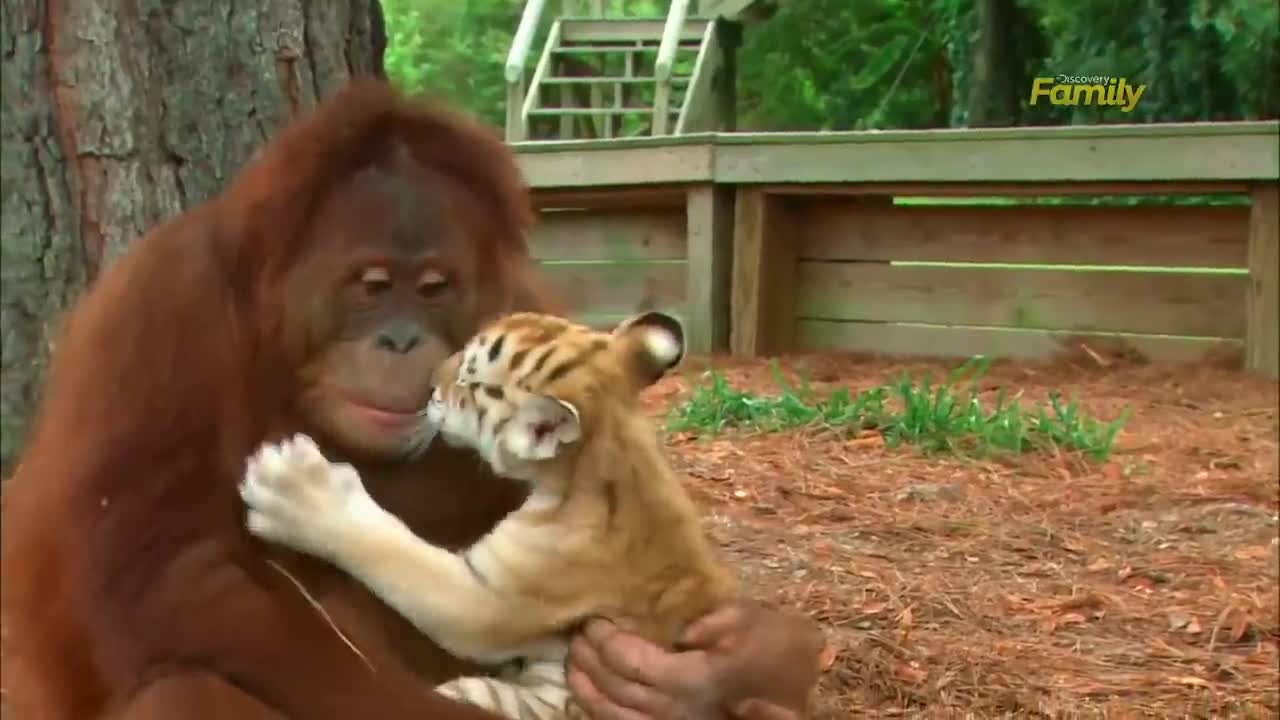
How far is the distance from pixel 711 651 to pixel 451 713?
0.48 metres

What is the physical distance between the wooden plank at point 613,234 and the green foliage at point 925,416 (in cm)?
60

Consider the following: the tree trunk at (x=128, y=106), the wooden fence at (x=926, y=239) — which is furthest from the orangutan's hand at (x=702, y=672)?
the wooden fence at (x=926, y=239)

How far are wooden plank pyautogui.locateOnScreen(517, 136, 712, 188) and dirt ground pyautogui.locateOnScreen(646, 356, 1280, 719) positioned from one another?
713 millimetres

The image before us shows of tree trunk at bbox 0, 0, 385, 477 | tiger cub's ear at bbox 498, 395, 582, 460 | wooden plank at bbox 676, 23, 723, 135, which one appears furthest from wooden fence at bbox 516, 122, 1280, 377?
tiger cub's ear at bbox 498, 395, 582, 460

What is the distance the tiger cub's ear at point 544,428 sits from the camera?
2277mm

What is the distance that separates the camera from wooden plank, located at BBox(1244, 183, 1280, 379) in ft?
15.3

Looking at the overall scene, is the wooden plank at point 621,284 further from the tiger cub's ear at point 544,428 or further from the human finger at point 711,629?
the tiger cub's ear at point 544,428

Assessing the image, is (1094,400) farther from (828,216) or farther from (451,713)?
(451,713)

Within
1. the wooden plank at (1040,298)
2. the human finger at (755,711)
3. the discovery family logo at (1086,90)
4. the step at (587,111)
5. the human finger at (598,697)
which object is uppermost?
the discovery family logo at (1086,90)

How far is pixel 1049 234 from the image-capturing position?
486 cm

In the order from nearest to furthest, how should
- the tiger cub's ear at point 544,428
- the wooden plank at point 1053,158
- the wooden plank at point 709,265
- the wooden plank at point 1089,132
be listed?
the tiger cub's ear at point 544,428 → the wooden plank at point 1089,132 → the wooden plank at point 1053,158 → the wooden plank at point 709,265

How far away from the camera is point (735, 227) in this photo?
18.9 ft

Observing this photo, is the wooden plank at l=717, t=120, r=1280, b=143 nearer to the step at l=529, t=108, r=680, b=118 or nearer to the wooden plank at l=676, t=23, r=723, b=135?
the wooden plank at l=676, t=23, r=723, b=135

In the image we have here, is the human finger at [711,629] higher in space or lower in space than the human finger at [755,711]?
higher
